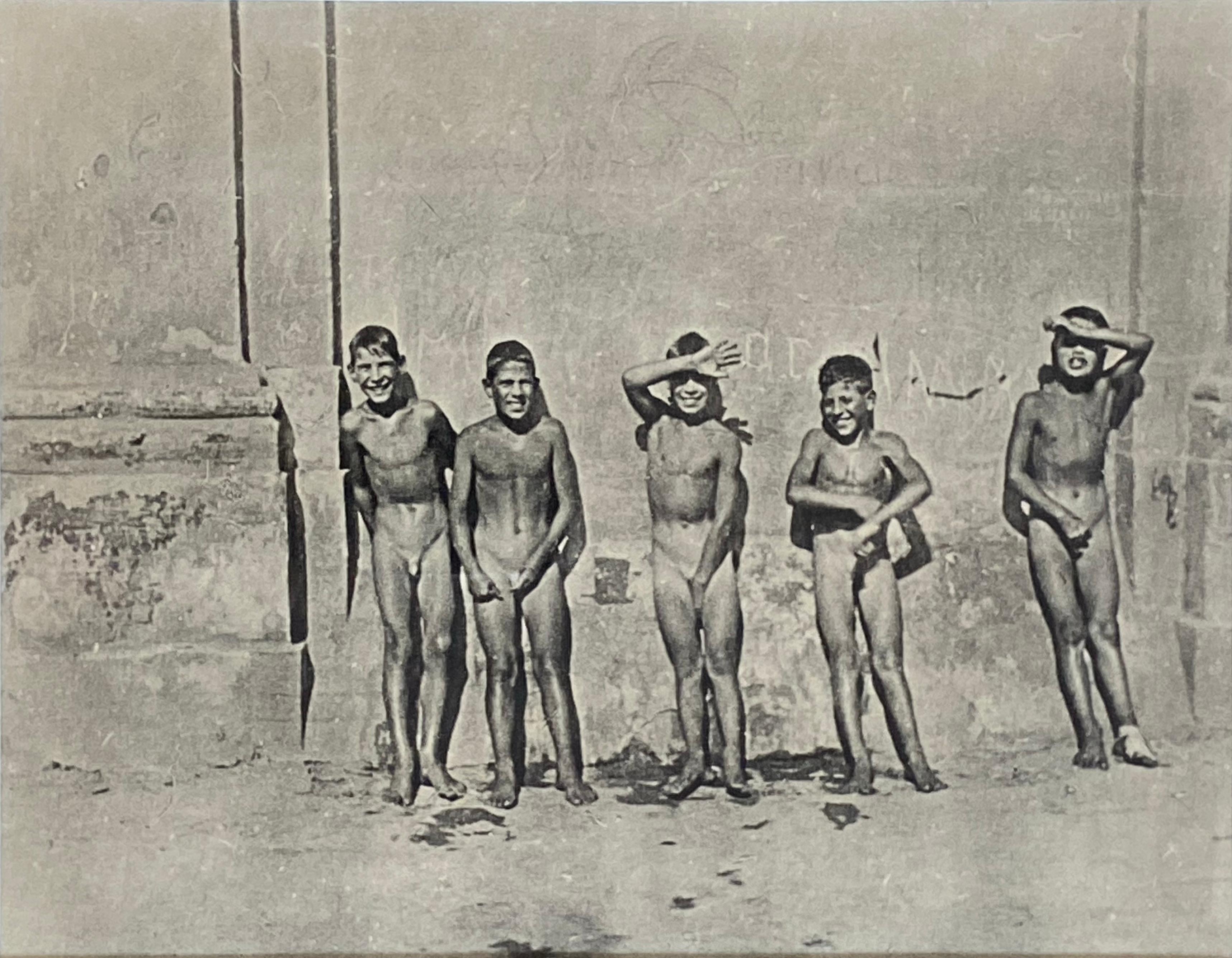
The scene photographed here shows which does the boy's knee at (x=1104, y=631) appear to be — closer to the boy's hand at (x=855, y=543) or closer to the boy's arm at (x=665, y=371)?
the boy's hand at (x=855, y=543)

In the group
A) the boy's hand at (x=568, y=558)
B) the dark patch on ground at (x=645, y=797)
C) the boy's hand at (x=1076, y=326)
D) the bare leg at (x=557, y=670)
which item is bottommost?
the dark patch on ground at (x=645, y=797)

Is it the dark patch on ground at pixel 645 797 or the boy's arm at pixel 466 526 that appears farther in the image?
Answer: the dark patch on ground at pixel 645 797

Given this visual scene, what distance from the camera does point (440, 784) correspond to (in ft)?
20.9

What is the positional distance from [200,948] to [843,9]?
13.6 feet

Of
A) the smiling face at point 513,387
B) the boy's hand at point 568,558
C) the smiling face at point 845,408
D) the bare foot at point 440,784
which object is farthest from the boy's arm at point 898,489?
the bare foot at point 440,784

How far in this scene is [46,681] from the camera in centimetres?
635

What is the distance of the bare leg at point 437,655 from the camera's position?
6.30m

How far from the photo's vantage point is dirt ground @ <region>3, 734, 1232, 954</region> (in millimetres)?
6270

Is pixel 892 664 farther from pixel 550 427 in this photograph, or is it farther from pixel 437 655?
pixel 437 655

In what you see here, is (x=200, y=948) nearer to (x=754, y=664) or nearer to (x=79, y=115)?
(x=754, y=664)

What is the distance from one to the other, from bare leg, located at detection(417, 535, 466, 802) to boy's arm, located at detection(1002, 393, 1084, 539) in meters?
2.11

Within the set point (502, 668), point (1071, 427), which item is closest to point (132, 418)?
point (502, 668)

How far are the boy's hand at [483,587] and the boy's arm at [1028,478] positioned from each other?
195 centimetres

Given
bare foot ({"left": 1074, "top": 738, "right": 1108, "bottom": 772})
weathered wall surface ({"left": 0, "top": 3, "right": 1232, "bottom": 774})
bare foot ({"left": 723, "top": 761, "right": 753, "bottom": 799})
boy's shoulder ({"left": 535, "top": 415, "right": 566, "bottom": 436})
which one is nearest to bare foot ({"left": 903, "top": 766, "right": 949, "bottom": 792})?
weathered wall surface ({"left": 0, "top": 3, "right": 1232, "bottom": 774})
